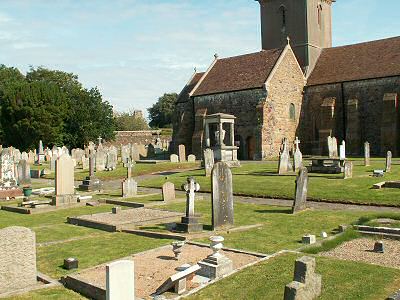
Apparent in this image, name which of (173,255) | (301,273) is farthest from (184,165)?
(301,273)

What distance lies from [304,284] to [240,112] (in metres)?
32.3

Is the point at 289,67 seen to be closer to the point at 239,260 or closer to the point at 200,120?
the point at 200,120

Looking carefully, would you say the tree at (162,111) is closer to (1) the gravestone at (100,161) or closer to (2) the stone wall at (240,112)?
(2) the stone wall at (240,112)

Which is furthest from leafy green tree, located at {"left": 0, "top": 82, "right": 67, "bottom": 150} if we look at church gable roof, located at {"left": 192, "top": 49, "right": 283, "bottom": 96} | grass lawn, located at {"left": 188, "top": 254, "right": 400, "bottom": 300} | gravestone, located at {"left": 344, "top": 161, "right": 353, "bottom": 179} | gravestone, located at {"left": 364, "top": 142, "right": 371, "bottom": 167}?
grass lawn, located at {"left": 188, "top": 254, "right": 400, "bottom": 300}

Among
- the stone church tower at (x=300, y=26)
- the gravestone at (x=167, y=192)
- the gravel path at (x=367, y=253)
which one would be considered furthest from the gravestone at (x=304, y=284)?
the stone church tower at (x=300, y=26)

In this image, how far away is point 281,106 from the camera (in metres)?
37.2

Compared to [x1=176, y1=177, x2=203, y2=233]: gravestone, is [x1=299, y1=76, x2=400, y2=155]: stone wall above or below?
above

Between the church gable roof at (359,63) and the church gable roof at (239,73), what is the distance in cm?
447

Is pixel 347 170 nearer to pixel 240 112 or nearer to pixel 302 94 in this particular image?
pixel 240 112

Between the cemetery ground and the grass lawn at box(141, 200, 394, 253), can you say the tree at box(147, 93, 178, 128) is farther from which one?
the grass lawn at box(141, 200, 394, 253)

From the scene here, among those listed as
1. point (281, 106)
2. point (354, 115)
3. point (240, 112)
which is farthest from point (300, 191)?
point (240, 112)

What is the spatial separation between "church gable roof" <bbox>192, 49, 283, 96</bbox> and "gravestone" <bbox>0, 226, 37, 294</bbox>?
98.4 feet

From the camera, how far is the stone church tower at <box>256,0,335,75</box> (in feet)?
139

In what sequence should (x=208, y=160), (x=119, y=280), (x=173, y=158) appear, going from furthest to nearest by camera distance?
1. (x=173, y=158)
2. (x=208, y=160)
3. (x=119, y=280)
